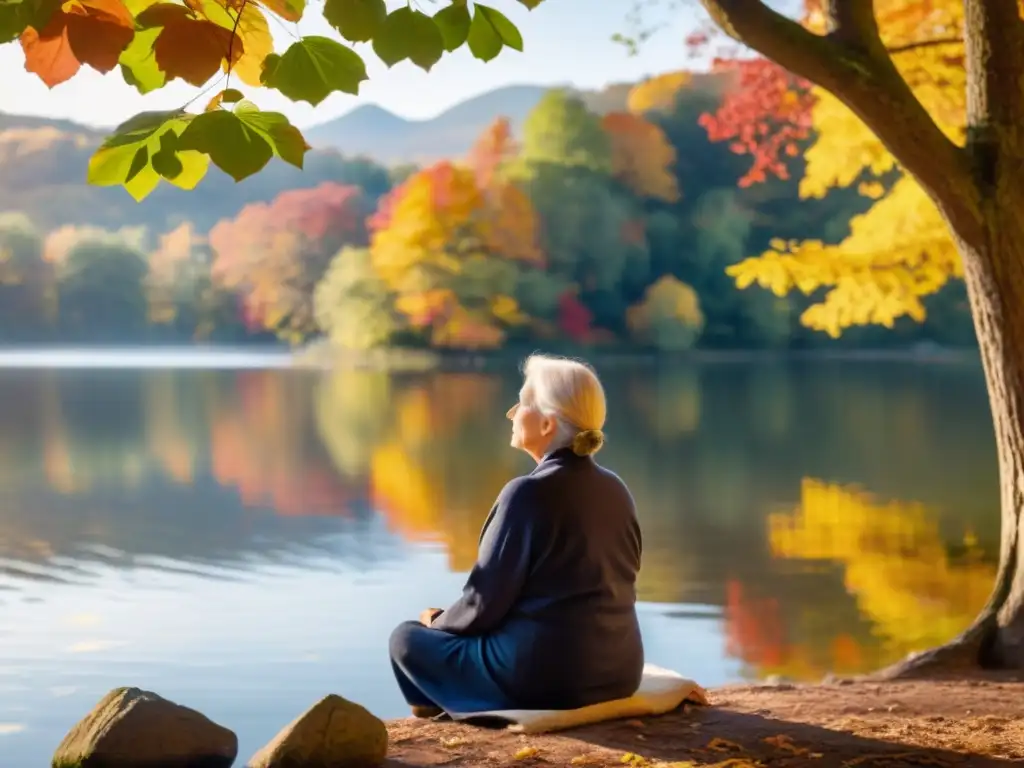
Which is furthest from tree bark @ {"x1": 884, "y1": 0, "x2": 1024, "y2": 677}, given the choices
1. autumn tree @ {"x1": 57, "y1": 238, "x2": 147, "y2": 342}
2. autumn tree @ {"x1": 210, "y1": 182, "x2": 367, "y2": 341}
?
autumn tree @ {"x1": 57, "y1": 238, "x2": 147, "y2": 342}

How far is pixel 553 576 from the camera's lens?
3.07m

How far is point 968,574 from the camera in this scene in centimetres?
700

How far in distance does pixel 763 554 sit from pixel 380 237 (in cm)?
2401

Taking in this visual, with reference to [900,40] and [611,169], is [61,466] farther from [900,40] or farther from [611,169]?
[611,169]

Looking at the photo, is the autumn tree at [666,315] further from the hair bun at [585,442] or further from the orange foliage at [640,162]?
the hair bun at [585,442]

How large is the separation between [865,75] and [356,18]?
2641 millimetres

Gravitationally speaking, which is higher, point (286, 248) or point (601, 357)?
point (286, 248)

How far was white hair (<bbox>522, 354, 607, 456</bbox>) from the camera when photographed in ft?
10.1

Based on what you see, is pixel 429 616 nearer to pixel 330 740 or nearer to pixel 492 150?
pixel 330 740

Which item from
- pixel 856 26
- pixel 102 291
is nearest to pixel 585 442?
pixel 856 26

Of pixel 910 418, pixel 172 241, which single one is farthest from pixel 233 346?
pixel 910 418

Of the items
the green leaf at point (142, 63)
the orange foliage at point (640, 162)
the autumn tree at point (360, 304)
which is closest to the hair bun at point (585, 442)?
the green leaf at point (142, 63)

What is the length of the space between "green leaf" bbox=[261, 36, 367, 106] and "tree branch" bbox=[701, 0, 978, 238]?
2547 mm

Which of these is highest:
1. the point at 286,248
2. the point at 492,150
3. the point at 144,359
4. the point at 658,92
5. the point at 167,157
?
the point at 658,92
